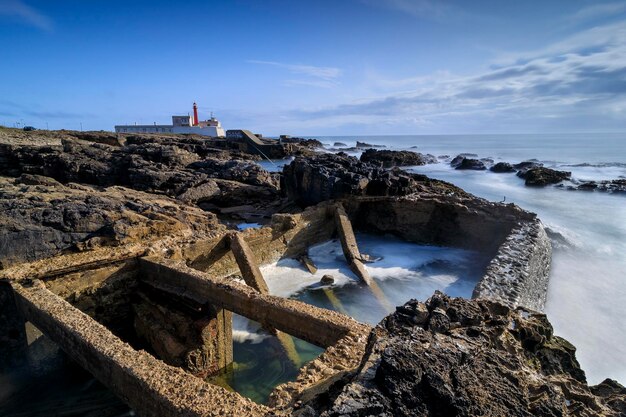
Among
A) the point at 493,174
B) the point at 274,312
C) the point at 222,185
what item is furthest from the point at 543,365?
the point at 493,174

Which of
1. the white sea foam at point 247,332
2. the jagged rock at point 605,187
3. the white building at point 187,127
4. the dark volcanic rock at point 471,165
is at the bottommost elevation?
the white sea foam at point 247,332

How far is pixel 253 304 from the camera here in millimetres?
5828

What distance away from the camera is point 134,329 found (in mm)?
7902

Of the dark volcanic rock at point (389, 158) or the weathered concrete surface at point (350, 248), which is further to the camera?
the dark volcanic rock at point (389, 158)

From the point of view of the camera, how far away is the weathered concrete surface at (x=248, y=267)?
8.59 meters

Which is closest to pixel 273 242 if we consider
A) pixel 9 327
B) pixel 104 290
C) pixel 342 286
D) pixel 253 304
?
pixel 342 286

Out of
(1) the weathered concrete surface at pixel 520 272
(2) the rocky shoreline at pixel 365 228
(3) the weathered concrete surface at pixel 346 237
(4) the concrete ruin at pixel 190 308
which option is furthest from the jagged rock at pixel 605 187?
(3) the weathered concrete surface at pixel 346 237

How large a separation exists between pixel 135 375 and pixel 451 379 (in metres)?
3.29

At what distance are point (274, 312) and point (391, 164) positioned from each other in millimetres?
42066

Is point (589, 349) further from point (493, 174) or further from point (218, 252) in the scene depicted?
point (493, 174)

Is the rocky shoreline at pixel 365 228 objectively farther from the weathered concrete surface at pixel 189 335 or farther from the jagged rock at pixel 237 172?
the weathered concrete surface at pixel 189 335

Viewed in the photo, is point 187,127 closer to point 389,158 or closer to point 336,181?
point 389,158

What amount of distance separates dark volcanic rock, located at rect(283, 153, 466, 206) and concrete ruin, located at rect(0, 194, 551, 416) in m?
2.55

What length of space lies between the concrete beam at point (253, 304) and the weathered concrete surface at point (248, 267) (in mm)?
1896
